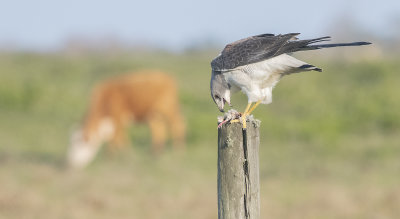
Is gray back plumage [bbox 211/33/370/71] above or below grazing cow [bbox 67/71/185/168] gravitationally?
above

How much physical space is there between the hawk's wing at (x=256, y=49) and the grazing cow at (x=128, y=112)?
7.94 m

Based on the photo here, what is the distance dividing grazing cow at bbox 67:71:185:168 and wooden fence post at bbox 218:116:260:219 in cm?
833

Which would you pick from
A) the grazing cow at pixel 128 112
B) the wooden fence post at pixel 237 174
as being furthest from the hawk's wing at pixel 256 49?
the grazing cow at pixel 128 112

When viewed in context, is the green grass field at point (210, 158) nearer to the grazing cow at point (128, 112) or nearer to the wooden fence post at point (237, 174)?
the grazing cow at point (128, 112)

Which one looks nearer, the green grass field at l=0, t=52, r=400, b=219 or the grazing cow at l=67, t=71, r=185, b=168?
the green grass field at l=0, t=52, r=400, b=219

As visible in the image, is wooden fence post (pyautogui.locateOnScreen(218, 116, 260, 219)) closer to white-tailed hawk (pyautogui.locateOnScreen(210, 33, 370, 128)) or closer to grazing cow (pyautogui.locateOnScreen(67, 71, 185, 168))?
white-tailed hawk (pyautogui.locateOnScreen(210, 33, 370, 128))

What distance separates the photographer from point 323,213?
810 centimetres

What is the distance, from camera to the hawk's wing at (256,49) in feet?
13.8

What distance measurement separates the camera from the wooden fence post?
3.85 metres

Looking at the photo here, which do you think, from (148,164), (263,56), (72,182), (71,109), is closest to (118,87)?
(148,164)

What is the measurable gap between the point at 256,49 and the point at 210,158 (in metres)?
8.15

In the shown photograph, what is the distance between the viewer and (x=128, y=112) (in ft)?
44.4

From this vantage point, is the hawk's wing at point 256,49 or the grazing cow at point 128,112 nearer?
the hawk's wing at point 256,49

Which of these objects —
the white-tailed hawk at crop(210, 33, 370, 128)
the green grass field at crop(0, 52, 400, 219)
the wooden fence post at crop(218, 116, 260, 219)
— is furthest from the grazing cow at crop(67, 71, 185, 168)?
the wooden fence post at crop(218, 116, 260, 219)
